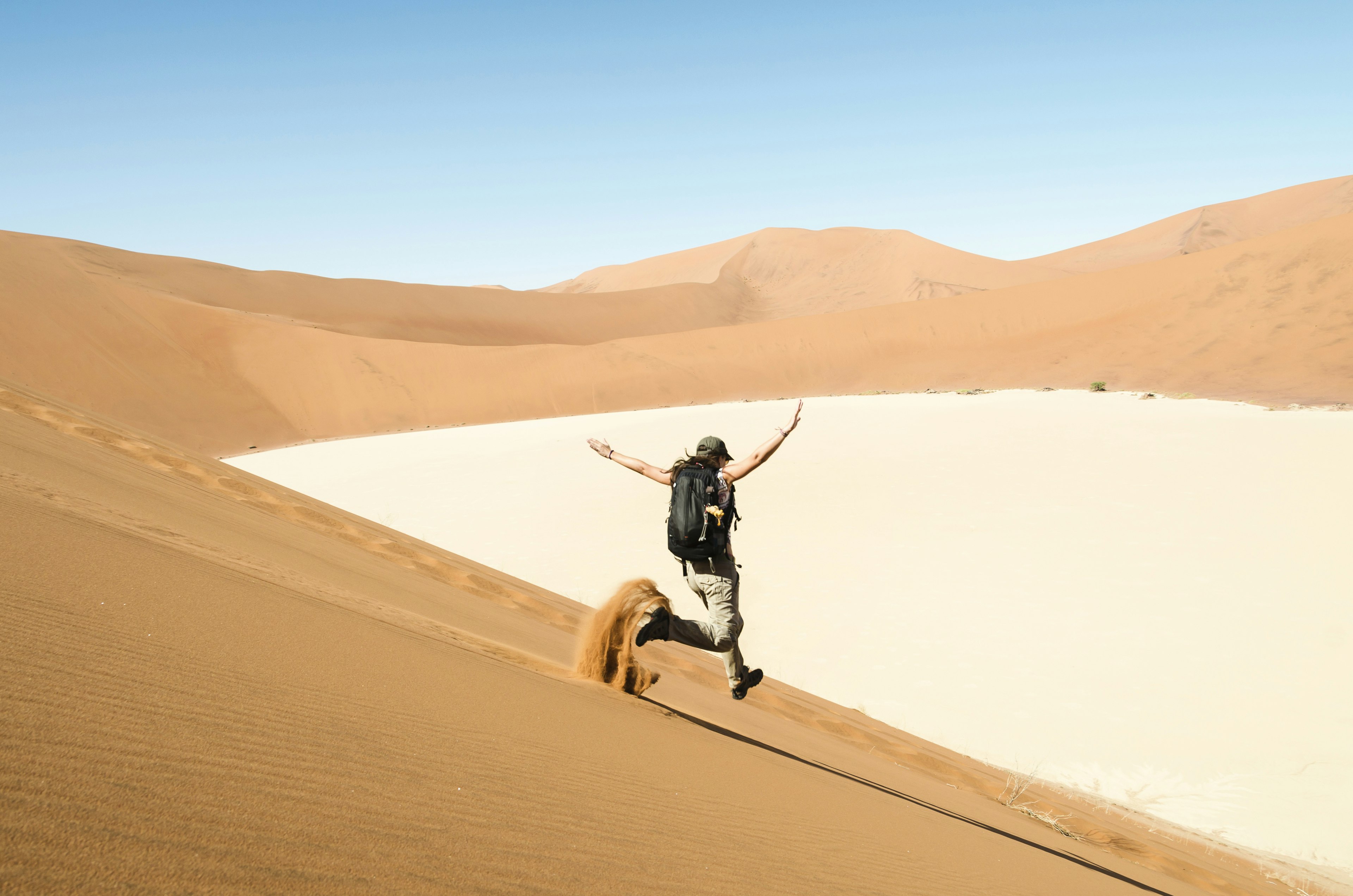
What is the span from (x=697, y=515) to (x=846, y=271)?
114 meters

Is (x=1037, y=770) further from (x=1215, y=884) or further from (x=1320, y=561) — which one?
(x=1320, y=561)

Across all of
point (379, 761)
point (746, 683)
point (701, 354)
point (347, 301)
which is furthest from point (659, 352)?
point (379, 761)

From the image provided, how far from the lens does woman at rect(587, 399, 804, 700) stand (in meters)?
4.94

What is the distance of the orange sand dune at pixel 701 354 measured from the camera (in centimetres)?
3847

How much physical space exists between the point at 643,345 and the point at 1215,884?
172 feet

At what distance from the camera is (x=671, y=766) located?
3.87m

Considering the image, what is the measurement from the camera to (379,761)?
271 cm

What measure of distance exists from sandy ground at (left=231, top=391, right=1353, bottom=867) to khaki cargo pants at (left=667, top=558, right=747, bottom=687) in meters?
4.41

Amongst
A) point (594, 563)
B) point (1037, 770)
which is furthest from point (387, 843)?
point (594, 563)

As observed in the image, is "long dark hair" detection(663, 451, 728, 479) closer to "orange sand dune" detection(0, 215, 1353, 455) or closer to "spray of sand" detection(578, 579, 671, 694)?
"spray of sand" detection(578, 579, 671, 694)

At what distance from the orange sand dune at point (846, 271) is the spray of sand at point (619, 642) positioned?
86438mm

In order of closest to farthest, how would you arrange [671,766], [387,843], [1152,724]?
[387,843], [671,766], [1152,724]

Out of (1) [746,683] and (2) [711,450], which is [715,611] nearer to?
(1) [746,683]

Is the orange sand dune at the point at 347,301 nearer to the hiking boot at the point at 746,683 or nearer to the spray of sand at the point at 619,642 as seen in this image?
the spray of sand at the point at 619,642
